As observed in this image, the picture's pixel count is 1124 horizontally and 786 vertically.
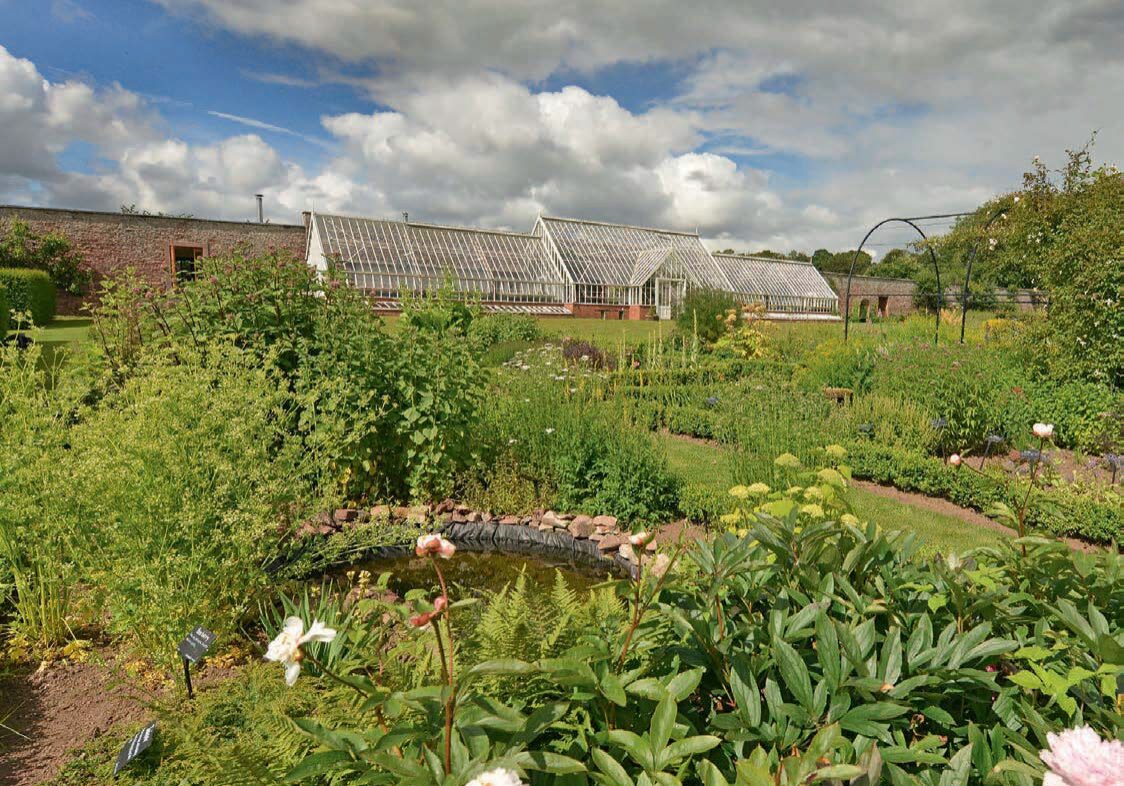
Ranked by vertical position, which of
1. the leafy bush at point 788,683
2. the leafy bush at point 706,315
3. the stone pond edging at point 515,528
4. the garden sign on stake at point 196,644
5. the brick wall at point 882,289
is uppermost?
the brick wall at point 882,289

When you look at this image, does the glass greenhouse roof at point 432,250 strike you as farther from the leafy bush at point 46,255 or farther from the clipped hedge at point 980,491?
the clipped hedge at point 980,491

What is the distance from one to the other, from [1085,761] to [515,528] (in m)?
4.04

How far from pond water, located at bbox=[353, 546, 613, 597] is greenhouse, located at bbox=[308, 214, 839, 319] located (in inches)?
702

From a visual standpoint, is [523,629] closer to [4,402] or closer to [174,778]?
[174,778]

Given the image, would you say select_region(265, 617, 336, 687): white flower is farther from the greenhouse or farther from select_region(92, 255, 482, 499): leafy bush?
the greenhouse

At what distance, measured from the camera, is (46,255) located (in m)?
21.5

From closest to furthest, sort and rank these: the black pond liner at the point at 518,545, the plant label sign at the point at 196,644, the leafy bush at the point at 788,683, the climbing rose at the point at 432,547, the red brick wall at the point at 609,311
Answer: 1. the leafy bush at the point at 788,683
2. the climbing rose at the point at 432,547
3. the plant label sign at the point at 196,644
4. the black pond liner at the point at 518,545
5. the red brick wall at the point at 609,311

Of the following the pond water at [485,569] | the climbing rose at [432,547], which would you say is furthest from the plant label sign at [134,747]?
the pond water at [485,569]

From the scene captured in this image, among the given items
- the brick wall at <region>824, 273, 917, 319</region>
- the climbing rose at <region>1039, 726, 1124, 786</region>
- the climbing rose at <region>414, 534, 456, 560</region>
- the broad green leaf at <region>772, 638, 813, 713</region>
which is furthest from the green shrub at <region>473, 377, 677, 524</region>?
the brick wall at <region>824, 273, 917, 319</region>

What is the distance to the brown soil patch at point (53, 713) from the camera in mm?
2033

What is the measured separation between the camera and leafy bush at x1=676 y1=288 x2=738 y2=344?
40.7 feet

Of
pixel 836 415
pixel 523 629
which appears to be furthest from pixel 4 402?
pixel 836 415

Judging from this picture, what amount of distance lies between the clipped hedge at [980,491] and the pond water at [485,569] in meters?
2.60

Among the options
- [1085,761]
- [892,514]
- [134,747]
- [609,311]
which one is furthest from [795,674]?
[609,311]
